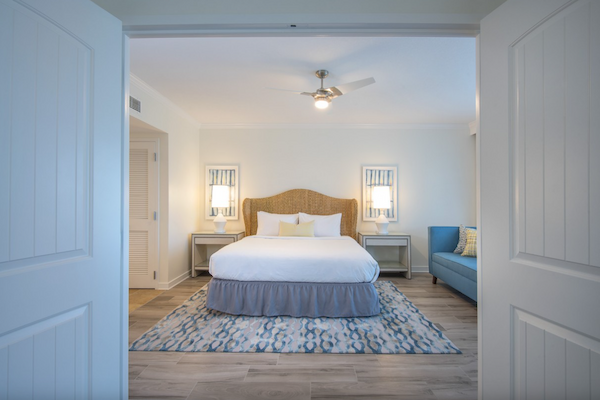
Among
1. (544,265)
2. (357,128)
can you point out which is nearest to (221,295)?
(544,265)

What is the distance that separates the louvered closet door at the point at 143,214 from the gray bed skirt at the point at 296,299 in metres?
1.56

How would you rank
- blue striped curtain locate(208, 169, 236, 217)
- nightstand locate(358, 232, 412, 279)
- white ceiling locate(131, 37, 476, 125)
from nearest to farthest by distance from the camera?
white ceiling locate(131, 37, 476, 125)
nightstand locate(358, 232, 412, 279)
blue striped curtain locate(208, 169, 236, 217)

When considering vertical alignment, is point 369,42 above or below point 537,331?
above

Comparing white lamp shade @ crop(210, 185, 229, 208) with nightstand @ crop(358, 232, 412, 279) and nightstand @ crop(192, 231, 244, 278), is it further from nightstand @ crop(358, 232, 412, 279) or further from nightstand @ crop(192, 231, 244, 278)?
nightstand @ crop(358, 232, 412, 279)

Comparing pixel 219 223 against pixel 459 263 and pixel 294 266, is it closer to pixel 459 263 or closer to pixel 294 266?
pixel 294 266

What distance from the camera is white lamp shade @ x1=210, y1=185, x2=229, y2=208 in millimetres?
4809

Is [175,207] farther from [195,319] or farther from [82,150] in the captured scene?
[82,150]

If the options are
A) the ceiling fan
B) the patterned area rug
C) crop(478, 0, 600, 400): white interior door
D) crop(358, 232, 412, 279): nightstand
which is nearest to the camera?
crop(478, 0, 600, 400): white interior door

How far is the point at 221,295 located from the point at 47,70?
254 cm

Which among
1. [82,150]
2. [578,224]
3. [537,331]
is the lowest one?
[537,331]

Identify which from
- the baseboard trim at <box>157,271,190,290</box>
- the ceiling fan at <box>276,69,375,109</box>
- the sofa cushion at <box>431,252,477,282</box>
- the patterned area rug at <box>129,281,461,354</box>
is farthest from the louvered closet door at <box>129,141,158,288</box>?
the sofa cushion at <box>431,252,477,282</box>

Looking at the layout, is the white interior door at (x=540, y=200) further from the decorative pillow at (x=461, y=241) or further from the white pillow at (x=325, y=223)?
the white pillow at (x=325, y=223)

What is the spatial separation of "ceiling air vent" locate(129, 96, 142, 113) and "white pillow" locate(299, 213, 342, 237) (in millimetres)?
2692

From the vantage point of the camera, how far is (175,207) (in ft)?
14.0
